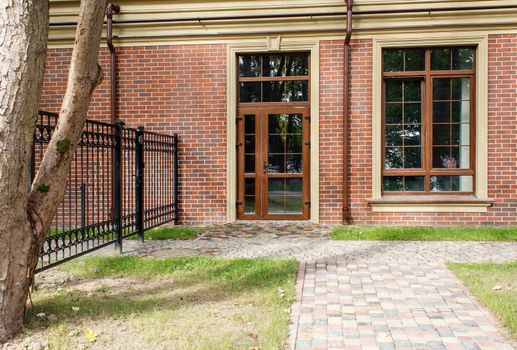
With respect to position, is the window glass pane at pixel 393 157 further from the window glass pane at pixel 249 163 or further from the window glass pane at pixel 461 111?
the window glass pane at pixel 249 163

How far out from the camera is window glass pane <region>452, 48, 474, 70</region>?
8.71 metres

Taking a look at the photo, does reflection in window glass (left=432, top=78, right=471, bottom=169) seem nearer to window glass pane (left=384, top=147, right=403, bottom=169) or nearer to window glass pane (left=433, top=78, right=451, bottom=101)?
window glass pane (left=433, top=78, right=451, bottom=101)

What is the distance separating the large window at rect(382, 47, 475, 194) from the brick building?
25mm

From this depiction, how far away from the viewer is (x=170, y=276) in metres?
4.96

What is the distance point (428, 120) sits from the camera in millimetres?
8695

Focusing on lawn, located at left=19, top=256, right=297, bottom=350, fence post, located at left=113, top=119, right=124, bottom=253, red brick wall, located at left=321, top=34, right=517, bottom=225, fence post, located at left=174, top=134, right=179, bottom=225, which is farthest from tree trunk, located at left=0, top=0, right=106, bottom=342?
red brick wall, located at left=321, top=34, right=517, bottom=225

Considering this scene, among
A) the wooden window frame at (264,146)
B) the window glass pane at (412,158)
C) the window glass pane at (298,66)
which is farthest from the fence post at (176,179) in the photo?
the window glass pane at (412,158)

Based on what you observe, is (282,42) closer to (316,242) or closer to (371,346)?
(316,242)

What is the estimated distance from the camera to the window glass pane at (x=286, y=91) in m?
9.12

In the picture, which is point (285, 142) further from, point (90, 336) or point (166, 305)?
point (90, 336)

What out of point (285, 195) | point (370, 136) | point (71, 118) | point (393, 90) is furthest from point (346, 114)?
point (71, 118)

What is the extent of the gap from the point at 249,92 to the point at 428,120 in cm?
338

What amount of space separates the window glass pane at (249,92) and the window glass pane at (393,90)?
2.45m

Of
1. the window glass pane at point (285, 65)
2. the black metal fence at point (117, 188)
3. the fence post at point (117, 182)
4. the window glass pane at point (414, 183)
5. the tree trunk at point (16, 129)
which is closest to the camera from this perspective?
the tree trunk at point (16, 129)
